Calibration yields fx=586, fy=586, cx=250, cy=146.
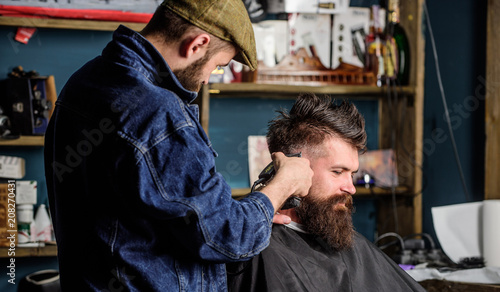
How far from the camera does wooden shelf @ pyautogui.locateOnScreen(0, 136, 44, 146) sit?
2838 mm

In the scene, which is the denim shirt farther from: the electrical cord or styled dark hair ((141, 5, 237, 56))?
the electrical cord

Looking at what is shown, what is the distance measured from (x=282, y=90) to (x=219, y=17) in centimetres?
172

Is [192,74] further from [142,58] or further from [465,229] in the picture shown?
[465,229]

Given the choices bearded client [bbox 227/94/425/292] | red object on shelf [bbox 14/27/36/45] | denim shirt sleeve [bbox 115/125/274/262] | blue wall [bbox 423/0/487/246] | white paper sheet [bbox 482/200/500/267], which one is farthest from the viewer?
blue wall [bbox 423/0/487/246]

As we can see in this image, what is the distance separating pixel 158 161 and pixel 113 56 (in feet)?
0.99

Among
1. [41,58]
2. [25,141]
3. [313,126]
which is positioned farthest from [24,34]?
[313,126]

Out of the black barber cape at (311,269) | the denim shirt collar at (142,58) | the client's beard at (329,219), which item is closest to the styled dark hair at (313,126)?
the client's beard at (329,219)

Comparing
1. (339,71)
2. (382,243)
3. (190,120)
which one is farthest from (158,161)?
(382,243)

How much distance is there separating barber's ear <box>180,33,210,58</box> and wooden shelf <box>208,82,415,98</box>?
1.56m

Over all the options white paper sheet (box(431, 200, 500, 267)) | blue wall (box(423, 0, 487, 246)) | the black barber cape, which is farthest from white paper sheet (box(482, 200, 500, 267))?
the black barber cape

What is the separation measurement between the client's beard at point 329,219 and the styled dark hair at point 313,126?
20 centimetres

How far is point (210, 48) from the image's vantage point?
1479mm

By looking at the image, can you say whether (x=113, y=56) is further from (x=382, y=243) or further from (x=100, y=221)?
(x=382, y=243)

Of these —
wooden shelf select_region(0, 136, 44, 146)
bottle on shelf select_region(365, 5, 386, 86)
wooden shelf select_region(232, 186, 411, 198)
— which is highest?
bottle on shelf select_region(365, 5, 386, 86)
